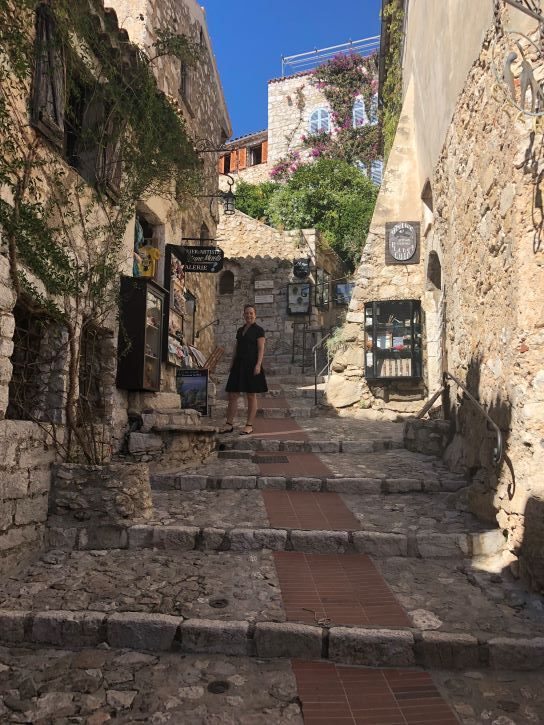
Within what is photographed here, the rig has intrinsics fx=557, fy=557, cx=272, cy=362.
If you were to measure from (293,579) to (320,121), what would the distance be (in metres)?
28.1

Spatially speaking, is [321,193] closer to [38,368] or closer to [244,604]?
[38,368]

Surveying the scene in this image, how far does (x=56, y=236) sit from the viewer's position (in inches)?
179

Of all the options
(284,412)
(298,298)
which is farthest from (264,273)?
(284,412)

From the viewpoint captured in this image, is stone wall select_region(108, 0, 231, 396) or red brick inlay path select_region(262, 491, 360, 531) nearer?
red brick inlay path select_region(262, 491, 360, 531)

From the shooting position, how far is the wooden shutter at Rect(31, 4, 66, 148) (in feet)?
14.1

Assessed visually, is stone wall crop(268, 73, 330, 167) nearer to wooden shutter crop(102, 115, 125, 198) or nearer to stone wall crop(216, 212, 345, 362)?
stone wall crop(216, 212, 345, 362)

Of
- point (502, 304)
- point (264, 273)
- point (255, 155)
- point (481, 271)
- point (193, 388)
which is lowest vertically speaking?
point (193, 388)

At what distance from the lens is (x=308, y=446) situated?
7.33 meters

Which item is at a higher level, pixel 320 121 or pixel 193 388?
pixel 320 121

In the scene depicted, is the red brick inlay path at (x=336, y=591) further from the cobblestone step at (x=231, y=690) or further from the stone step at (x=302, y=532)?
the cobblestone step at (x=231, y=690)

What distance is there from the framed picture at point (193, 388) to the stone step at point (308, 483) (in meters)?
2.42

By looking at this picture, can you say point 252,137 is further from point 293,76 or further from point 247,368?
point 247,368

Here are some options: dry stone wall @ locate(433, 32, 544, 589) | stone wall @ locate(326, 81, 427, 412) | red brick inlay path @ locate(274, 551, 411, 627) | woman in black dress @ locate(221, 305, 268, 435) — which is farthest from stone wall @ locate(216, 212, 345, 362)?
red brick inlay path @ locate(274, 551, 411, 627)

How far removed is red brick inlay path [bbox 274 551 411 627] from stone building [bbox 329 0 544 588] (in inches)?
37.0
